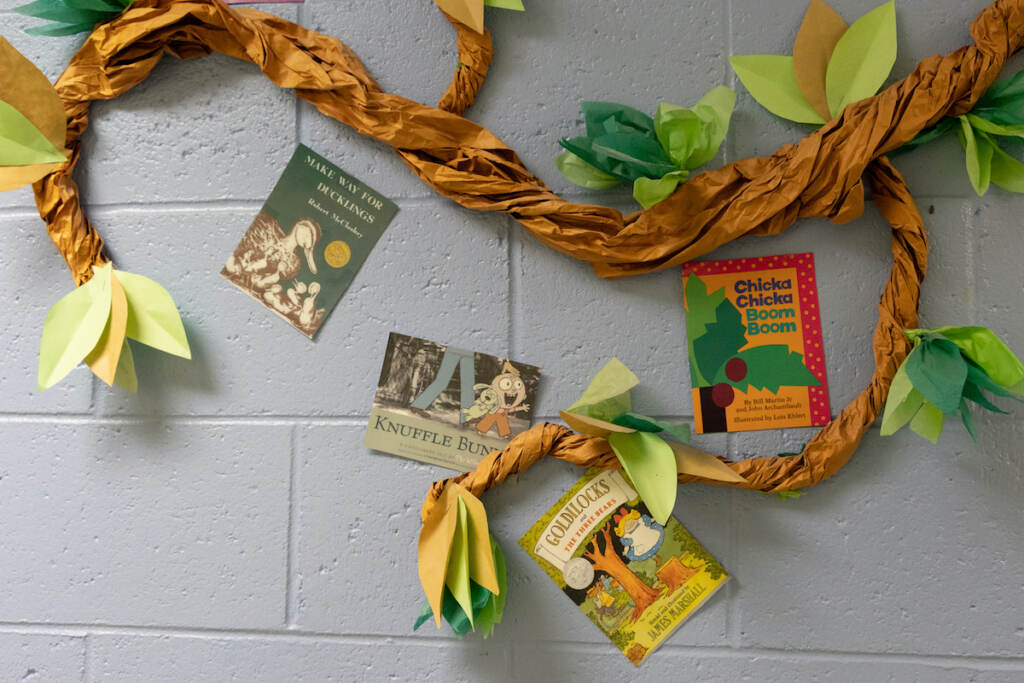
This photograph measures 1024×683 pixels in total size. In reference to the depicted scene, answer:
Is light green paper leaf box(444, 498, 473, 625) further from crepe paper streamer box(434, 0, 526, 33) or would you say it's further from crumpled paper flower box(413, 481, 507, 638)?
crepe paper streamer box(434, 0, 526, 33)

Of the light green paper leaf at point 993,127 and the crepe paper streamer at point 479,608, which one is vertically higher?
the light green paper leaf at point 993,127

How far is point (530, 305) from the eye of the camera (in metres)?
0.83

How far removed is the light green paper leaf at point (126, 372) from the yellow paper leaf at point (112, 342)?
0.02 meters

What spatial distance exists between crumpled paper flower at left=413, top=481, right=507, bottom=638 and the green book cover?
296mm

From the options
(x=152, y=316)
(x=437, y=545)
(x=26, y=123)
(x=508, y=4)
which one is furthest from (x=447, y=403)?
(x=26, y=123)

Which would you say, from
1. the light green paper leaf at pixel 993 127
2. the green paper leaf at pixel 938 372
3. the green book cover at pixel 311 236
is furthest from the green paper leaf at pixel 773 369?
the green book cover at pixel 311 236

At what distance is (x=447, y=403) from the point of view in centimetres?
82

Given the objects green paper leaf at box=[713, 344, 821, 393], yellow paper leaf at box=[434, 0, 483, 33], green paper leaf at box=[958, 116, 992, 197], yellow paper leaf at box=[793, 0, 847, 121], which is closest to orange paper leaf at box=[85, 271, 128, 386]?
yellow paper leaf at box=[434, 0, 483, 33]

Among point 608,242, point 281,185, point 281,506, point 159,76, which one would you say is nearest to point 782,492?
point 608,242

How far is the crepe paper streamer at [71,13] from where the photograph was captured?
0.81m

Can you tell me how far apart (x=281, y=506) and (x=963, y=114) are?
971mm

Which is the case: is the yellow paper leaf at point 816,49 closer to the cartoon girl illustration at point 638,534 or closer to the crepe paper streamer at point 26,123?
the cartoon girl illustration at point 638,534

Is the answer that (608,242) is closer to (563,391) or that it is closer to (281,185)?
(563,391)

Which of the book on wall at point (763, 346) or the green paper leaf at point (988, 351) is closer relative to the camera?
the green paper leaf at point (988, 351)
